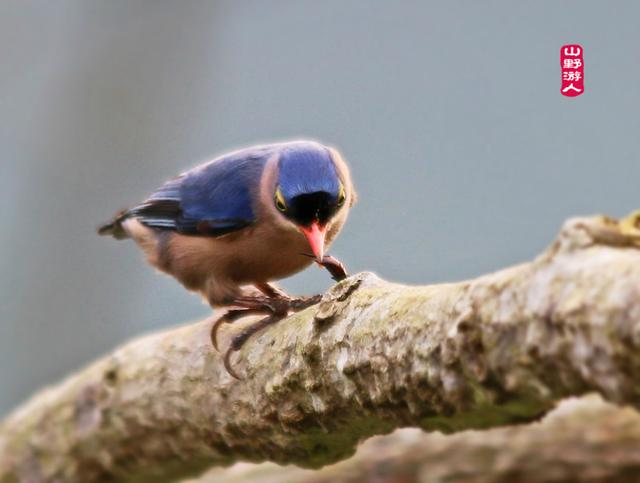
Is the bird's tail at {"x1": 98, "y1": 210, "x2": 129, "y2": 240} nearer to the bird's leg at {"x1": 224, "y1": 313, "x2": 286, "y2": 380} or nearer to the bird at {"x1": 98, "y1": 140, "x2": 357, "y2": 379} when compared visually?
the bird at {"x1": 98, "y1": 140, "x2": 357, "y2": 379}

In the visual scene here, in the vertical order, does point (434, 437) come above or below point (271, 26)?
below

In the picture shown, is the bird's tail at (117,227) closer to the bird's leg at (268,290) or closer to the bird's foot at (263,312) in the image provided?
the bird's leg at (268,290)

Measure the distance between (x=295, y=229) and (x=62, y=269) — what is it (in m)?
5.00

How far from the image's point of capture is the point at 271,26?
29.3ft

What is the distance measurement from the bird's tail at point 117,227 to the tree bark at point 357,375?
70cm

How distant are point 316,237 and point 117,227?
1.52 metres

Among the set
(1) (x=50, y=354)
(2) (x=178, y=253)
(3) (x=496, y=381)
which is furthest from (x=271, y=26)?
(3) (x=496, y=381)

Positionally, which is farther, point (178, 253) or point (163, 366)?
point (178, 253)

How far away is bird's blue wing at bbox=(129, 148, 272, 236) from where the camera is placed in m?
4.44

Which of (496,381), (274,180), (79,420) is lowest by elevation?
(79,420)

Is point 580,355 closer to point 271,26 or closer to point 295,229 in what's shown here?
point 295,229

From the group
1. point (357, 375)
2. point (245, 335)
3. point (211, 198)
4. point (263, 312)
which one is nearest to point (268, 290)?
point (211, 198)

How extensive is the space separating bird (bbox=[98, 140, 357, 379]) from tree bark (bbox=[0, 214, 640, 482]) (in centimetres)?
24

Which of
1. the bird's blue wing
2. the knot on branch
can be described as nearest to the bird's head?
the bird's blue wing
